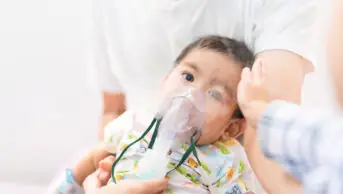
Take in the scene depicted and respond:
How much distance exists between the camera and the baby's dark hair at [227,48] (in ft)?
2.45

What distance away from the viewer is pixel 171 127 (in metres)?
0.69

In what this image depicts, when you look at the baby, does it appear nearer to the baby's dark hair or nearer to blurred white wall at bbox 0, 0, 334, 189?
the baby's dark hair

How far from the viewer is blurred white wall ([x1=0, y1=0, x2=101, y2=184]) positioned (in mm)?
1161

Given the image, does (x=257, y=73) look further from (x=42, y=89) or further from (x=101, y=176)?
(x=42, y=89)

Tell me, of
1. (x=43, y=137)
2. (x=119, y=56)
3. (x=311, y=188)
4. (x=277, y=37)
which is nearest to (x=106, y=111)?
(x=119, y=56)

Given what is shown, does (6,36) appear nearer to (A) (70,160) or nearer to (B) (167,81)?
(A) (70,160)

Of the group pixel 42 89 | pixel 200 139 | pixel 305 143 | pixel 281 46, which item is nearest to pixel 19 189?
pixel 42 89

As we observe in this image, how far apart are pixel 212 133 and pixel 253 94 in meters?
0.15

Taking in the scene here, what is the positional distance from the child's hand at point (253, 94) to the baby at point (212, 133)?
0.21 ft

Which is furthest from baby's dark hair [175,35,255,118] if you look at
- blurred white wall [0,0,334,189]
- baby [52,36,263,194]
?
blurred white wall [0,0,334,189]

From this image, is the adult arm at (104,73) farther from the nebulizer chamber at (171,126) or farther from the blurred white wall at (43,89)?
the nebulizer chamber at (171,126)

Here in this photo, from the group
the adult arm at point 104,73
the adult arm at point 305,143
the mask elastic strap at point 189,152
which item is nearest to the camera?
the adult arm at point 305,143

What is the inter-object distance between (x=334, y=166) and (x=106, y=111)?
1.91ft

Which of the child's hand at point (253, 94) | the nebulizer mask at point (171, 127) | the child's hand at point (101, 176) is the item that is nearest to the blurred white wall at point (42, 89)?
the child's hand at point (101, 176)
